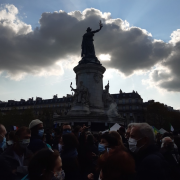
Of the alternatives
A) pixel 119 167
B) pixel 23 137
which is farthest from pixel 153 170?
pixel 23 137

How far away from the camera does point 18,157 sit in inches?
161

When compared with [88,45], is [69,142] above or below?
below

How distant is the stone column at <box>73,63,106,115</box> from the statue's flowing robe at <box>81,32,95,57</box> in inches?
102

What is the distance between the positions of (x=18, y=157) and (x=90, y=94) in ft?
72.0

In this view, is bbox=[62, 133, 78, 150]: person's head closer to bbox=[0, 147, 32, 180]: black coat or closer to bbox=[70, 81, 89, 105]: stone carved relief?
bbox=[0, 147, 32, 180]: black coat

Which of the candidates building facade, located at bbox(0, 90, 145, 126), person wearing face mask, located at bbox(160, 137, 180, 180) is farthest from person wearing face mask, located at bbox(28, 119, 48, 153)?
building facade, located at bbox(0, 90, 145, 126)

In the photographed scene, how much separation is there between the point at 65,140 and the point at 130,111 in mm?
69816

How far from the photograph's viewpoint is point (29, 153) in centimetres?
419

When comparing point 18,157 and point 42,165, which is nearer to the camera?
point 42,165

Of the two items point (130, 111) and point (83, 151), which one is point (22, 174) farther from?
point (130, 111)

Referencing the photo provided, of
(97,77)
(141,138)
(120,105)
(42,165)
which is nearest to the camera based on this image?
(42,165)

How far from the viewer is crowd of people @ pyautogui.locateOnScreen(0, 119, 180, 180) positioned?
256 cm

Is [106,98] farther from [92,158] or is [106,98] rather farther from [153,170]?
[153,170]

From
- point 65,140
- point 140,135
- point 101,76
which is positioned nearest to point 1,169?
point 65,140
